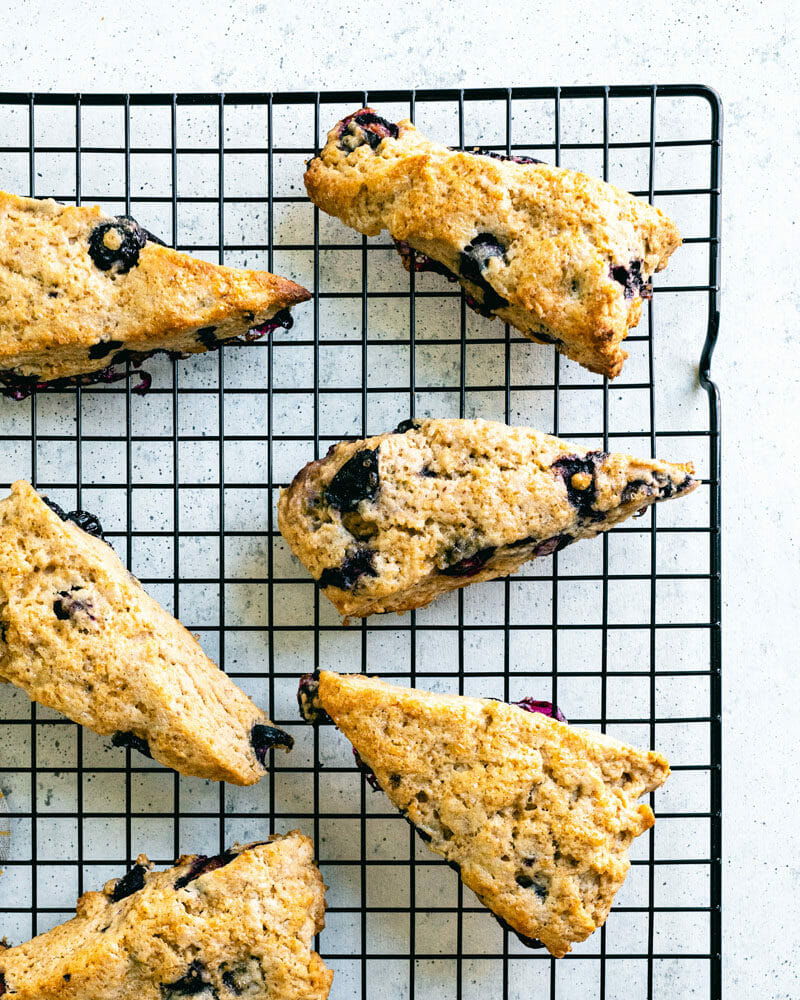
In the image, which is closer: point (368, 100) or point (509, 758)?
point (509, 758)

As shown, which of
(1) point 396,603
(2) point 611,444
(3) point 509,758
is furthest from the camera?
(2) point 611,444

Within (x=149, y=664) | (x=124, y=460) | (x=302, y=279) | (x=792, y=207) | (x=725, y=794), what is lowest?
(x=725, y=794)

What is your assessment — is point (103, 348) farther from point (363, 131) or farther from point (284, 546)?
point (363, 131)

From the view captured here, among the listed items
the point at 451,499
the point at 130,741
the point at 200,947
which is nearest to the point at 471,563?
the point at 451,499

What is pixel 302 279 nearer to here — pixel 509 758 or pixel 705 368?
pixel 705 368

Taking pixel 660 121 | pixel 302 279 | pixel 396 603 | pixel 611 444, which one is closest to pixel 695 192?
pixel 660 121

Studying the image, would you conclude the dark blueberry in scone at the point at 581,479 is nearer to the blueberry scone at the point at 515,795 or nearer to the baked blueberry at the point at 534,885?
the blueberry scone at the point at 515,795

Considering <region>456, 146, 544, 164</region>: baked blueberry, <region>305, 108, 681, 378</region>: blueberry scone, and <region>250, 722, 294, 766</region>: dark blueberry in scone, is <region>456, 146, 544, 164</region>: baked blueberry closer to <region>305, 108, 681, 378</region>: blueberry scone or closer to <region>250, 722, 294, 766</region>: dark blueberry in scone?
<region>305, 108, 681, 378</region>: blueberry scone
